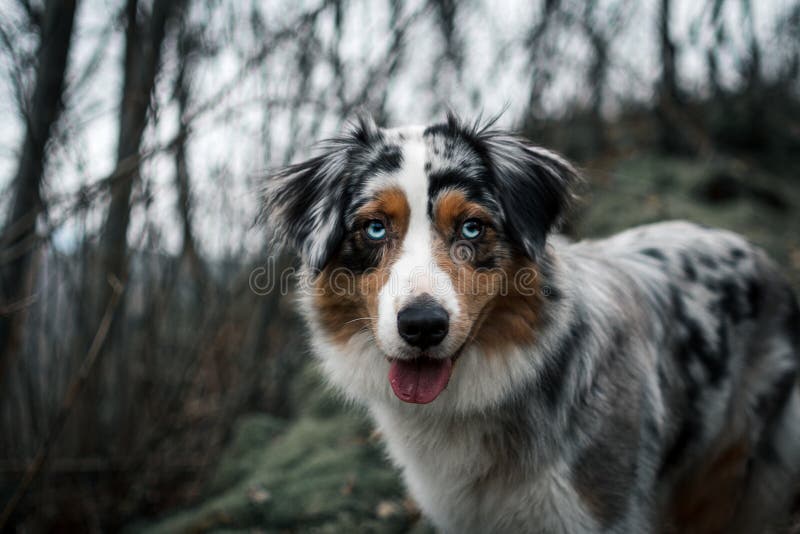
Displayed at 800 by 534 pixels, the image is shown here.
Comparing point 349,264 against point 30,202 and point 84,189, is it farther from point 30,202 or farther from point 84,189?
point 30,202

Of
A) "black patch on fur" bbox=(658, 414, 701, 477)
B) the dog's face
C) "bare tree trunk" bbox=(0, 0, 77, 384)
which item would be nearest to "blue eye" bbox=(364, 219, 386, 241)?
the dog's face

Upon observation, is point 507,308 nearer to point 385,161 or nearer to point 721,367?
point 385,161

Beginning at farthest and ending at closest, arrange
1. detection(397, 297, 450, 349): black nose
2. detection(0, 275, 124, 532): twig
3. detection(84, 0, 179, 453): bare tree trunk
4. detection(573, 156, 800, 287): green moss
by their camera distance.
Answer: detection(573, 156, 800, 287): green moss, detection(84, 0, 179, 453): bare tree trunk, detection(0, 275, 124, 532): twig, detection(397, 297, 450, 349): black nose

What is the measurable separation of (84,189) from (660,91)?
774 cm

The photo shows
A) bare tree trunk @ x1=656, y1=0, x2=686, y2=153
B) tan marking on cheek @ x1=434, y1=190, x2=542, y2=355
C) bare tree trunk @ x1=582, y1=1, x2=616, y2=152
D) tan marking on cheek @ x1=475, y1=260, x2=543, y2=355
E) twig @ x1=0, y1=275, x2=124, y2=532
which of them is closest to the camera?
tan marking on cheek @ x1=434, y1=190, x2=542, y2=355

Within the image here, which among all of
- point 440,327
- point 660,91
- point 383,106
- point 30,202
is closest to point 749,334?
point 440,327

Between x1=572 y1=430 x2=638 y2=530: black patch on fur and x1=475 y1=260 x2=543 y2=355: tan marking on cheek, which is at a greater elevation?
x1=475 y1=260 x2=543 y2=355: tan marking on cheek

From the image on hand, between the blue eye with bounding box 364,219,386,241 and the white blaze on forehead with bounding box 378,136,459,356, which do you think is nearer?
the white blaze on forehead with bounding box 378,136,459,356

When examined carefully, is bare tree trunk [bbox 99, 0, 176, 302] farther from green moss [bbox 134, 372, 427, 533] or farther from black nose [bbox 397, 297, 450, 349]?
black nose [bbox 397, 297, 450, 349]

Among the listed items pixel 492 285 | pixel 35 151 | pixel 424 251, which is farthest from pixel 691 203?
pixel 35 151

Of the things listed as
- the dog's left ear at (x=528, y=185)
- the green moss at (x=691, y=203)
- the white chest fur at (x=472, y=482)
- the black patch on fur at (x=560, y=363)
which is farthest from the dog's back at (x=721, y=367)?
the green moss at (x=691, y=203)

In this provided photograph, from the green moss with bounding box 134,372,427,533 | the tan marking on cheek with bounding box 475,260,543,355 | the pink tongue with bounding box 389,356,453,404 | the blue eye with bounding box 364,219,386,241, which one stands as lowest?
the green moss with bounding box 134,372,427,533

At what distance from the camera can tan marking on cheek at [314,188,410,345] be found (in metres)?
2.62

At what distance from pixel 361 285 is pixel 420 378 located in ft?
1.65
